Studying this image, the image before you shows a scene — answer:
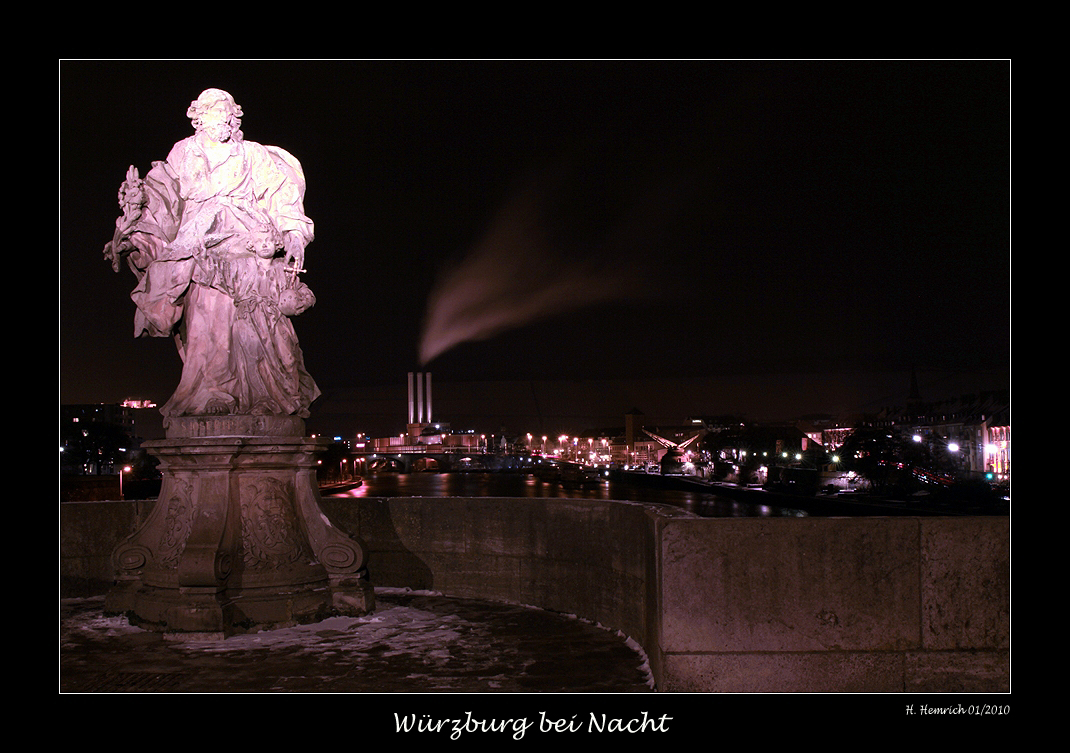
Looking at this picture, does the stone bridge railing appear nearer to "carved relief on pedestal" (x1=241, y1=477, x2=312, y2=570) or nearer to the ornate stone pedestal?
the ornate stone pedestal

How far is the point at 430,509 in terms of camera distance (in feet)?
31.8

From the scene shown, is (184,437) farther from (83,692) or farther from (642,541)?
(642,541)

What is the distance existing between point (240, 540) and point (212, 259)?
245 cm

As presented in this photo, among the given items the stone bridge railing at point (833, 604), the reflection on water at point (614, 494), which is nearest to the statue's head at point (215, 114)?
the stone bridge railing at point (833, 604)

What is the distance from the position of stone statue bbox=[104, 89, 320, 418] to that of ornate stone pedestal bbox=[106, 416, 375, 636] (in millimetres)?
312

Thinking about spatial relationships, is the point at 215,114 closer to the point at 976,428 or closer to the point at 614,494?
the point at 614,494

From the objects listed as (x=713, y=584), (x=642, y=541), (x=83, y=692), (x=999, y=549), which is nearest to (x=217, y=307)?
(x=83, y=692)

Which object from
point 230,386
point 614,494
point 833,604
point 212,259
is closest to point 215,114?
point 212,259

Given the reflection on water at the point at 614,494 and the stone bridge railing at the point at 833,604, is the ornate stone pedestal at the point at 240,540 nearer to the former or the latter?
the stone bridge railing at the point at 833,604

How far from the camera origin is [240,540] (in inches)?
319

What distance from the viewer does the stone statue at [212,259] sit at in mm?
8359

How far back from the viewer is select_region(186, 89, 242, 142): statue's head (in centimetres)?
830

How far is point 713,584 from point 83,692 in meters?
4.02

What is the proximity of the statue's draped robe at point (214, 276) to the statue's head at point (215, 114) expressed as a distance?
17 cm
